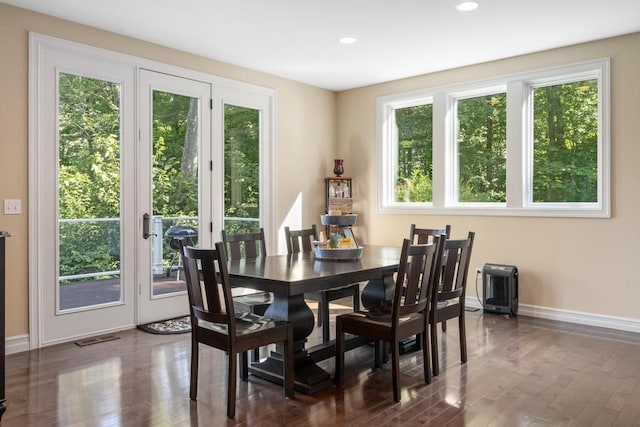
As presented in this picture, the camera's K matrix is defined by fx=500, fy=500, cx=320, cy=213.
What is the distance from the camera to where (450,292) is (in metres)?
3.52

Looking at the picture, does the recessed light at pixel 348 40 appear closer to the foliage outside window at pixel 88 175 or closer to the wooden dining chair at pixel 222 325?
the foliage outside window at pixel 88 175

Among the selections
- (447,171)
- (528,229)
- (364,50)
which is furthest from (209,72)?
(528,229)

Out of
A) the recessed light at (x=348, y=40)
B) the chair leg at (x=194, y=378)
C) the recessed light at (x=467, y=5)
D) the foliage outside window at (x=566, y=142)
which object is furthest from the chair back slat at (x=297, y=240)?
the foliage outside window at (x=566, y=142)

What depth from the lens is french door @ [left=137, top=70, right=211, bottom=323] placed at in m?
4.77

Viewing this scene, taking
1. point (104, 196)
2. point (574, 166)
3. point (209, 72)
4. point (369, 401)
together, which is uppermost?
point (209, 72)

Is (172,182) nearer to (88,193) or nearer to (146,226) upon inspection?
(146,226)

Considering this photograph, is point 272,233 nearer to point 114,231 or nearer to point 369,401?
point 114,231

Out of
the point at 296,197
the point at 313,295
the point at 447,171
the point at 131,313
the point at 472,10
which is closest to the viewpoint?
the point at 472,10

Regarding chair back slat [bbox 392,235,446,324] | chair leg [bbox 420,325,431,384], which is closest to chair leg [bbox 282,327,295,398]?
chair back slat [bbox 392,235,446,324]

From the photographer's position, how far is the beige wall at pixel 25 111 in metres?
3.88

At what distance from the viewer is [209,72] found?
5305mm

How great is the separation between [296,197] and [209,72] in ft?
6.15

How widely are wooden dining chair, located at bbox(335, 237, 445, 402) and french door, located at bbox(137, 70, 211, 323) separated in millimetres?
2321

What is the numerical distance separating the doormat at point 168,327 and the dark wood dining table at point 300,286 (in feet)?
4.18
